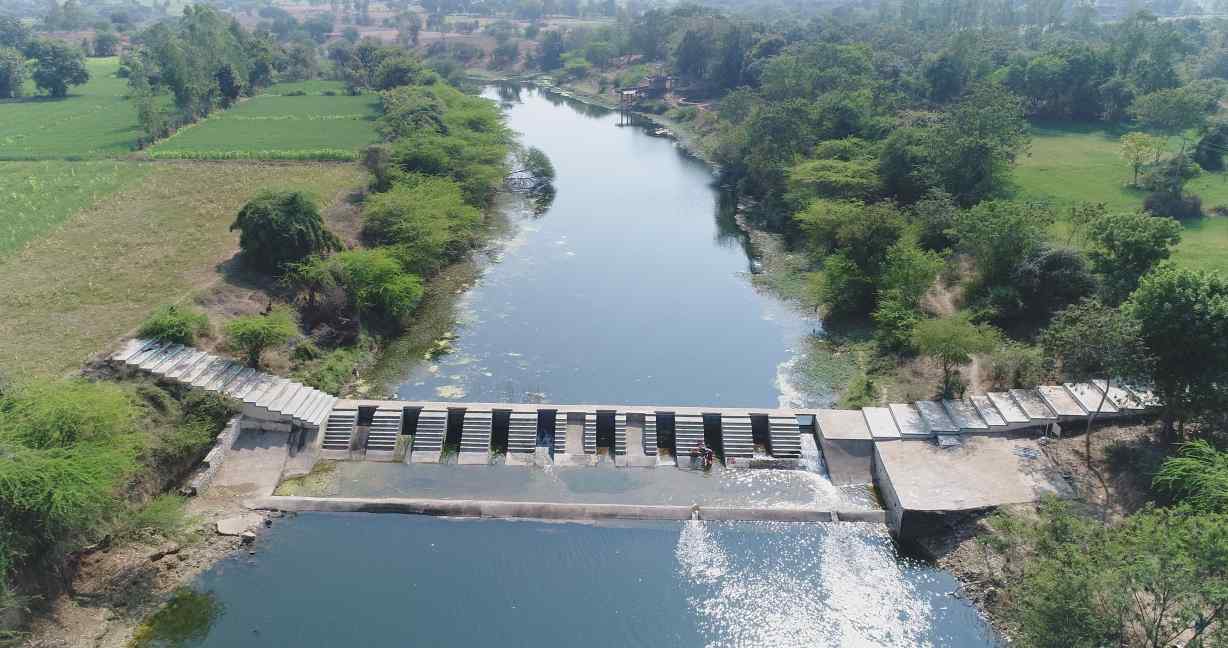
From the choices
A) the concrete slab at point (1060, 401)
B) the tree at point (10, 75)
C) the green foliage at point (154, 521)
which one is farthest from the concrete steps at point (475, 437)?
the tree at point (10, 75)

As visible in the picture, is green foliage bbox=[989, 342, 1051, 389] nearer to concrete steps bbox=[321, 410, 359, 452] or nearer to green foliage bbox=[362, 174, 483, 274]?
concrete steps bbox=[321, 410, 359, 452]

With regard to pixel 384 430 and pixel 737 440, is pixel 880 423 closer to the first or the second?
pixel 737 440

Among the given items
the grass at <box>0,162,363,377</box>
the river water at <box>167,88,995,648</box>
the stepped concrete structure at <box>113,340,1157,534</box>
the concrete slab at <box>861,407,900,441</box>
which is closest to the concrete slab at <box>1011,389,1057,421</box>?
the stepped concrete structure at <box>113,340,1157,534</box>

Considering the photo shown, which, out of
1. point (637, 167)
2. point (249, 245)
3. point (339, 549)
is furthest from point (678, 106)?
point (339, 549)

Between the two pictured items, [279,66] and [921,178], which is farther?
[279,66]

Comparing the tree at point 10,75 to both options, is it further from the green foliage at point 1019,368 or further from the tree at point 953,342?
the green foliage at point 1019,368

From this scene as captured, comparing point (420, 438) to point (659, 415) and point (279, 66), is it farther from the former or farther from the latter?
point (279, 66)
